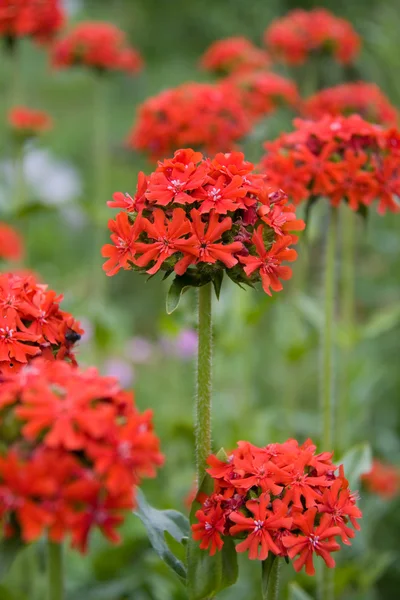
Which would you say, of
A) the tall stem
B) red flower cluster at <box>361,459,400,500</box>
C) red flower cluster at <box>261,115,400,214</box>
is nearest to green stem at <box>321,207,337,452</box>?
red flower cluster at <box>261,115,400,214</box>

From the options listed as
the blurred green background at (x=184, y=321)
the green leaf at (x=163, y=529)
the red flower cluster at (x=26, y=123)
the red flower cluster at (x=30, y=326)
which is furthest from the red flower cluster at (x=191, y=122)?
the green leaf at (x=163, y=529)

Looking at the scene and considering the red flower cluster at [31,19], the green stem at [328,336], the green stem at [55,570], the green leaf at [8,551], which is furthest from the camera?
the red flower cluster at [31,19]

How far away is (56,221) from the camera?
25.4 feet

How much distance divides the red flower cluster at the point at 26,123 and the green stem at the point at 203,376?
7.16 feet

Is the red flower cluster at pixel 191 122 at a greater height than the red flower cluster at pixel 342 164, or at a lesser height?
greater

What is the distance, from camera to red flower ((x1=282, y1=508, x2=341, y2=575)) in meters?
1.52

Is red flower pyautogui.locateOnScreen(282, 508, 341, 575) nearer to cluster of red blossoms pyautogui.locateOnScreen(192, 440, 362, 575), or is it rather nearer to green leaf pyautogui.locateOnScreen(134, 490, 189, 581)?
cluster of red blossoms pyautogui.locateOnScreen(192, 440, 362, 575)

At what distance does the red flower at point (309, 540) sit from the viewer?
152cm

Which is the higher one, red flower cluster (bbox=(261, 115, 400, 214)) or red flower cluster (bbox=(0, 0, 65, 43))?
red flower cluster (bbox=(0, 0, 65, 43))

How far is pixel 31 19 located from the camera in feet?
11.7

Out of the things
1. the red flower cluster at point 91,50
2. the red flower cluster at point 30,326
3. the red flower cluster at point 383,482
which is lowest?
the red flower cluster at point 383,482

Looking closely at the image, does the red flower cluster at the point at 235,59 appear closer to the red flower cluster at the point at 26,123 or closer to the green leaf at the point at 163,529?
the red flower cluster at the point at 26,123

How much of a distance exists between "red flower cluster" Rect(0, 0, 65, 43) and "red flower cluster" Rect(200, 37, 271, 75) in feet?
2.81

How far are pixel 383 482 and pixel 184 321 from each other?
3.51 feet
